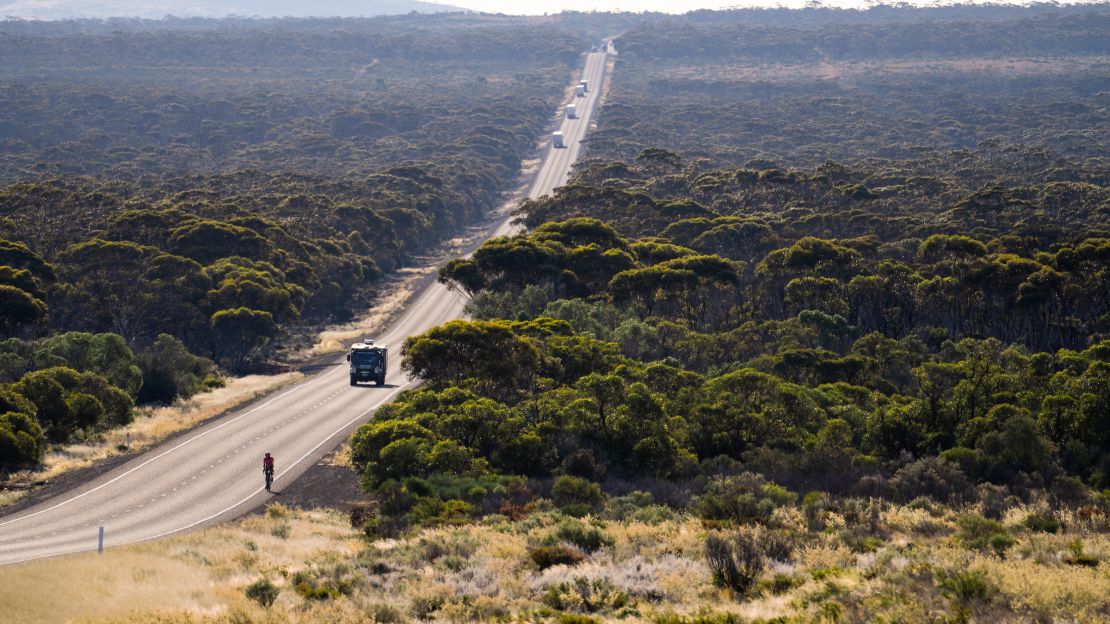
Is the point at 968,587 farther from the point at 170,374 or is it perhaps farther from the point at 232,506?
the point at 170,374

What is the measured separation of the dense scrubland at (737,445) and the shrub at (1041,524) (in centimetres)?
7

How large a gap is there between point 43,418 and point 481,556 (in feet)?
82.0

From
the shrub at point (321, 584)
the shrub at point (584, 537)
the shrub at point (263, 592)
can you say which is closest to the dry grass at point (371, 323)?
the shrub at point (584, 537)

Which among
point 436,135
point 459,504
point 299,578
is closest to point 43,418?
point 459,504

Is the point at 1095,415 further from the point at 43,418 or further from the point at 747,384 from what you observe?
the point at 43,418

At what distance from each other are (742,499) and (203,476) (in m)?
19.7

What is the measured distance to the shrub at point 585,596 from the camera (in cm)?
1819

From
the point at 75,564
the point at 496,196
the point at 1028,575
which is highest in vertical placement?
the point at 1028,575

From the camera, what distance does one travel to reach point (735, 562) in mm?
19422

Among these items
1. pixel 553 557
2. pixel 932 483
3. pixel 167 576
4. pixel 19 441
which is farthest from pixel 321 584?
pixel 19 441

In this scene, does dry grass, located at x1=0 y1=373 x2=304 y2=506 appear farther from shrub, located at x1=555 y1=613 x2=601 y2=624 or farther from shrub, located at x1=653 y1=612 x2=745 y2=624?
shrub, located at x1=653 y1=612 x2=745 y2=624

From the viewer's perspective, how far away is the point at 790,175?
97.5 m

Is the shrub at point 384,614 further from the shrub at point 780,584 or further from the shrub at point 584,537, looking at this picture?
the shrub at point 780,584

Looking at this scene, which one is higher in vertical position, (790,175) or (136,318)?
(790,175)
